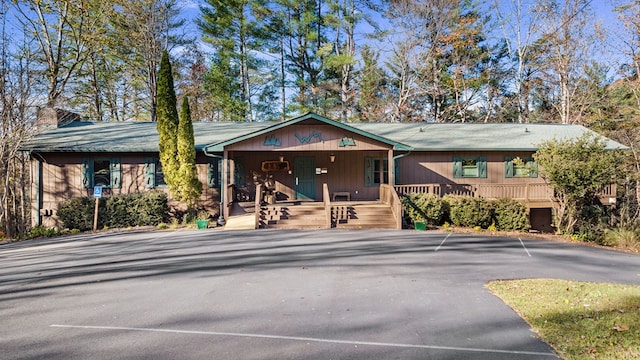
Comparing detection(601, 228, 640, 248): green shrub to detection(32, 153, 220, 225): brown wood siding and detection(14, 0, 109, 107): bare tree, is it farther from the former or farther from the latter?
detection(14, 0, 109, 107): bare tree

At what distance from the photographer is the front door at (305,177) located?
1636cm

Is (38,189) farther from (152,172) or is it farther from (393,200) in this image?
(393,200)

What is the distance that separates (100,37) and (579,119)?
3211 centimetres

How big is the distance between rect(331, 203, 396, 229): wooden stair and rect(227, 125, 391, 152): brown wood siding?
7.48 feet

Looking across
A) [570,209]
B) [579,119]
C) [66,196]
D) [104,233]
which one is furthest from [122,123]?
[579,119]

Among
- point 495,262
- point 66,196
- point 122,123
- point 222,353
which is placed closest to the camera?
point 222,353

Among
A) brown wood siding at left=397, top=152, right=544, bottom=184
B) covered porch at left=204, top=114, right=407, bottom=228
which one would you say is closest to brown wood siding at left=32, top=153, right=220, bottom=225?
covered porch at left=204, top=114, right=407, bottom=228

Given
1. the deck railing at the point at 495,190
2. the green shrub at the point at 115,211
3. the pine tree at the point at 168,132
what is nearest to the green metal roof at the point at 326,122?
the pine tree at the point at 168,132

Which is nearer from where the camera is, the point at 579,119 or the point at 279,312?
the point at 279,312

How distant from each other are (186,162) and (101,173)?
447cm

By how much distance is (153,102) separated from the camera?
26.5m

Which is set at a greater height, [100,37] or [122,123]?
[100,37]

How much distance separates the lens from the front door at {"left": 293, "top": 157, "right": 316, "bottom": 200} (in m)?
16.4

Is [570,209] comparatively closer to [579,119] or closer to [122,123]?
[579,119]
